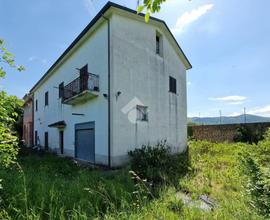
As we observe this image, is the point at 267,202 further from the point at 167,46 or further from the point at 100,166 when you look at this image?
the point at 167,46

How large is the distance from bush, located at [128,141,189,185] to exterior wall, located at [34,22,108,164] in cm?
175

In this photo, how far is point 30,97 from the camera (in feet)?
98.8

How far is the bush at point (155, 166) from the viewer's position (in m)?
7.60

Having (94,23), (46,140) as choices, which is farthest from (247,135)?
(46,140)

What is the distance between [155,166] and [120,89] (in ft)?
13.3

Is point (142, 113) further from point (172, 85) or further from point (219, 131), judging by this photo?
point (219, 131)

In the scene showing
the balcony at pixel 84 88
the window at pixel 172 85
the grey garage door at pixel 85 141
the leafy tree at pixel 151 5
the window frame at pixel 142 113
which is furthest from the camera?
the window at pixel 172 85

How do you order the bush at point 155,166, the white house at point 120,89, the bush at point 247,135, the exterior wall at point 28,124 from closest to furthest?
1. the bush at point 155,166
2. the white house at point 120,89
3. the bush at point 247,135
4. the exterior wall at point 28,124

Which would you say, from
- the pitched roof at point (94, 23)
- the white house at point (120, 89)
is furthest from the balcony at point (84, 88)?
the pitched roof at point (94, 23)

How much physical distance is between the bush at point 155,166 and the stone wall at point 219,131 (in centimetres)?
1384

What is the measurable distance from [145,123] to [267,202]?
31.5 feet

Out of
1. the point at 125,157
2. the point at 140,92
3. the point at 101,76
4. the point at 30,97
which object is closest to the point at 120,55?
the point at 101,76

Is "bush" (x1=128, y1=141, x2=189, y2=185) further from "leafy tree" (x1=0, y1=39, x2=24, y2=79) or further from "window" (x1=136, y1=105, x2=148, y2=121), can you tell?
"leafy tree" (x1=0, y1=39, x2=24, y2=79)

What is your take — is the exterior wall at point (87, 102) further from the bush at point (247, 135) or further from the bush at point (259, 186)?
the bush at point (247, 135)
